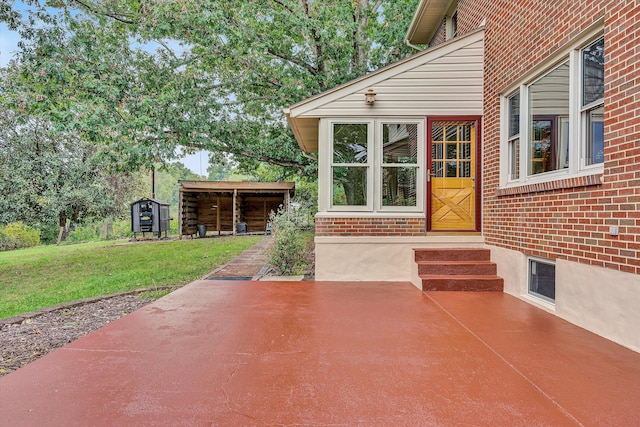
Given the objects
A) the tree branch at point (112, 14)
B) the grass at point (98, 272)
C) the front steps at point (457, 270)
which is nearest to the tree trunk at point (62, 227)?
the grass at point (98, 272)

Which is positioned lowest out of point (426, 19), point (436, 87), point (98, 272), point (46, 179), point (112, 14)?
point (98, 272)

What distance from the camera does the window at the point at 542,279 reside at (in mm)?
3761

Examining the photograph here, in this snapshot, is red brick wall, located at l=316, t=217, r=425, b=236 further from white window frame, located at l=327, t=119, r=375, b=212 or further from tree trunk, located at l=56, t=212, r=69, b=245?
tree trunk, located at l=56, t=212, r=69, b=245

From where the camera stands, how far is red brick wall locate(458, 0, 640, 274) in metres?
2.68

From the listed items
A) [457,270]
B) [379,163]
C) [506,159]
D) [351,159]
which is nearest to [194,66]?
[351,159]

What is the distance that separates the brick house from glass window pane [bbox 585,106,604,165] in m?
0.01

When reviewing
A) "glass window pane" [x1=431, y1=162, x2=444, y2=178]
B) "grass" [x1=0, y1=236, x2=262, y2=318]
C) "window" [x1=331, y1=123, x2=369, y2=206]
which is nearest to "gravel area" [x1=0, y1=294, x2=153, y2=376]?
"grass" [x1=0, y1=236, x2=262, y2=318]

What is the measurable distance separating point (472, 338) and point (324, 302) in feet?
5.44

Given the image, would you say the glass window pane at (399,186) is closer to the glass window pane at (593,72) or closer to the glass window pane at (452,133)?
the glass window pane at (452,133)

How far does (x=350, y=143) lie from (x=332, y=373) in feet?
12.6

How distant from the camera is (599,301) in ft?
9.62

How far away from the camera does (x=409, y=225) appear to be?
5230mm

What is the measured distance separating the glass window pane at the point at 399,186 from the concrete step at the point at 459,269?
40.4 inches

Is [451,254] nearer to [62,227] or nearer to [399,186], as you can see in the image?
[399,186]
